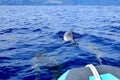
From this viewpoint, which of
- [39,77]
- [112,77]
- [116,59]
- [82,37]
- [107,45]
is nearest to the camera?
[112,77]

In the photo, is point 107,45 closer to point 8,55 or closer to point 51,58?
point 51,58

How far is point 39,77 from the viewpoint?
816 centimetres

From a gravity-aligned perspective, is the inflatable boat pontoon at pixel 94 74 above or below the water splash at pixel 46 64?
below

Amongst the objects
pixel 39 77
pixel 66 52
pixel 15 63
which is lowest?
pixel 39 77

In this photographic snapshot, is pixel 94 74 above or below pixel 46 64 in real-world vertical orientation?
below

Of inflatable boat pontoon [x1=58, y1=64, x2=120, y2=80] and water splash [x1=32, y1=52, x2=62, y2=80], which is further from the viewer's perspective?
water splash [x1=32, y1=52, x2=62, y2=80]

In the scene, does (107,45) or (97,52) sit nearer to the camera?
(97,52)

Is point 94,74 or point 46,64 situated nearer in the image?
point 94,74

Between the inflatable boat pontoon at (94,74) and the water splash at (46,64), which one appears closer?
the inflatable boat pontoon at (94,74)

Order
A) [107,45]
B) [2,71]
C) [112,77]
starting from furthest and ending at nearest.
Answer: [107,45]
[2,71]
[112,77]

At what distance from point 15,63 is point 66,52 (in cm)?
291

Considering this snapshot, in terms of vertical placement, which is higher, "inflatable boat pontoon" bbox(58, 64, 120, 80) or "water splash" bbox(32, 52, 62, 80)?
"water splash" bbox(32, 52, 62, 80)

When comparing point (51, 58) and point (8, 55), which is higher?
point (8, 55)

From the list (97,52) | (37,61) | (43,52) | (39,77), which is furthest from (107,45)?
(39,77)
